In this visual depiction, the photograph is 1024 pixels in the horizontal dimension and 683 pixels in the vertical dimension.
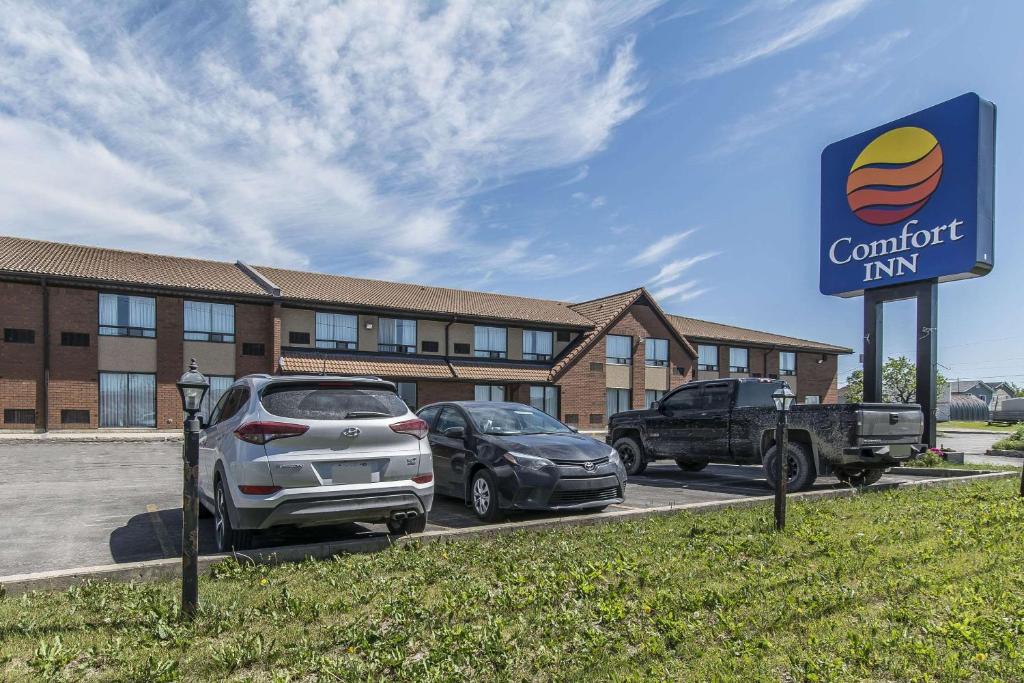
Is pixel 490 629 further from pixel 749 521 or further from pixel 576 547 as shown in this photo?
pixel 749 521

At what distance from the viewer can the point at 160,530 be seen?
296 inches

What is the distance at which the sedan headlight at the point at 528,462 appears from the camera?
25.2 feet

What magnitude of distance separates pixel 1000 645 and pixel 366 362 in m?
26.8

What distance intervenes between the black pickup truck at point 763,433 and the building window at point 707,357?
2806cm

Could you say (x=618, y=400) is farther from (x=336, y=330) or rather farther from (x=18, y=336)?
(x=18, y=336)

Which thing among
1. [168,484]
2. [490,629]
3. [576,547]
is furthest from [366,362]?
[490,629]

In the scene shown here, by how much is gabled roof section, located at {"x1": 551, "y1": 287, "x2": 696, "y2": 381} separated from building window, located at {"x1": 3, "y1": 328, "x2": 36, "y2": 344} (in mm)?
21904

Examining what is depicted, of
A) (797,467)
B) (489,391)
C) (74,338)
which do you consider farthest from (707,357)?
(74,338)

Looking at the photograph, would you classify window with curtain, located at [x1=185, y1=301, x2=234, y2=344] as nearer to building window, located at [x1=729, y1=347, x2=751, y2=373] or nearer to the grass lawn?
the grass lawn

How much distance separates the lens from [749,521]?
25.1 ft

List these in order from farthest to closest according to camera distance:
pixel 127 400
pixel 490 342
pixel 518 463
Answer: pixel 490 342 < pixel 127 400 < pixel 518 463

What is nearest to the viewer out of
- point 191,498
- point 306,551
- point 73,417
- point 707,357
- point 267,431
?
point 191,498

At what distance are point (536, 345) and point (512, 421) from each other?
25.8 m

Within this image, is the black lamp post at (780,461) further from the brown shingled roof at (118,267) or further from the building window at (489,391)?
the building window at (489,391)
